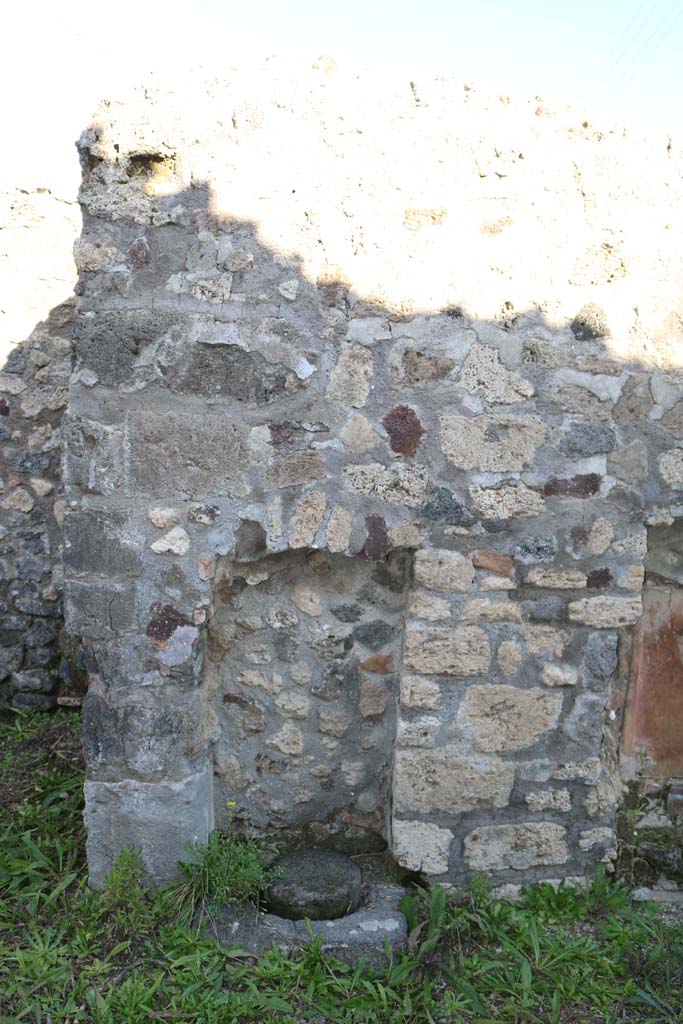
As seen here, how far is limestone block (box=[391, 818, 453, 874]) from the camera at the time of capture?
2594mm

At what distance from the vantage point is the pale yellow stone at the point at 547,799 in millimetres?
2604

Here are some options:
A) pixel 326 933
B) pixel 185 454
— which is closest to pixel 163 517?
pixel 185 454

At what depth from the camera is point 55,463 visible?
12.7 ft

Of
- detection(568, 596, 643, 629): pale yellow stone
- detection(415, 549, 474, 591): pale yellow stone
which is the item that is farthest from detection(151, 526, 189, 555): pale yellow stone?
detection(568, 596, 643, 629): pale yellow stone

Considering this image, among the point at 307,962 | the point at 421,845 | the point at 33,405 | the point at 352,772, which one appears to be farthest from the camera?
the point at 33,405

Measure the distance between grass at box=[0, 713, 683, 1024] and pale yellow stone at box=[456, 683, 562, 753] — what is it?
0.49 m

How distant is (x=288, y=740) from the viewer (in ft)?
8.79

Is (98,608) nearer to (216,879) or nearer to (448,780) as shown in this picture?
(216,879)

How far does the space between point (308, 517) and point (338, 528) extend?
4.1 inches

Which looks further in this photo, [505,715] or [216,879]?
[505,715]

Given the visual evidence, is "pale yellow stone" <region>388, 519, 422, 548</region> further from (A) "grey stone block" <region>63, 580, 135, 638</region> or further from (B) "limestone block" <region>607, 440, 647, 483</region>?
(A) "grey stone block" <region>63, 580, 135, 638</region>

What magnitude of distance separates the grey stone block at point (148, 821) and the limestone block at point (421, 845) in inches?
26.3

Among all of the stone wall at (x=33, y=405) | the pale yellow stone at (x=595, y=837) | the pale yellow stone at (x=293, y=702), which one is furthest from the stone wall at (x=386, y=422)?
the stone wall at (x=33, y=405)

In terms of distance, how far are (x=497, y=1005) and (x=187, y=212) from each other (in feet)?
8.41
